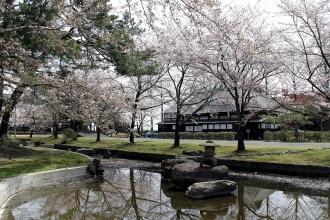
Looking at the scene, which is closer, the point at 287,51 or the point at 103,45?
the point at 103,45

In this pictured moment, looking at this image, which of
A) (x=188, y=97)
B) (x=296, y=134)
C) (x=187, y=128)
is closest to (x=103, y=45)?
(x=188, y=97)

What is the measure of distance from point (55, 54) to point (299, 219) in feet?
32.0

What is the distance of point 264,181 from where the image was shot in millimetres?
11375

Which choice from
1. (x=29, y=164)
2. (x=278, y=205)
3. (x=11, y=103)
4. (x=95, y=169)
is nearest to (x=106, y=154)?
(x=95, y=169)

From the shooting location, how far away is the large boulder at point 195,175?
9875 mm

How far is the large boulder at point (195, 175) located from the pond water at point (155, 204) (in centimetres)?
43

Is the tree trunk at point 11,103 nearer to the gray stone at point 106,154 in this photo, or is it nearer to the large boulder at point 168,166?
the large boulder at point 168,166

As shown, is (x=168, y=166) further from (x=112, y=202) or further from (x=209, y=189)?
(x=112, y=202)

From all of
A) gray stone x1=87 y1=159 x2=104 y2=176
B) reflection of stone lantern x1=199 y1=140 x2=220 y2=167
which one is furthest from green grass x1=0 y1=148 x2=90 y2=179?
reflection of stone lantern x1=199 y1=140 x2=220 y2=167

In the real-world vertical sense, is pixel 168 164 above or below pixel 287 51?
below

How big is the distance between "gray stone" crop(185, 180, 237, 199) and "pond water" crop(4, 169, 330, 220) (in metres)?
0.21

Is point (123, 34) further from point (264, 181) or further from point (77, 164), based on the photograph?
point (264, 181)

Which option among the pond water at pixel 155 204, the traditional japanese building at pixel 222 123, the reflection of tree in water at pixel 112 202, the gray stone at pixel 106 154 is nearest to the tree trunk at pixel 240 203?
the pond water at pixel 155 204

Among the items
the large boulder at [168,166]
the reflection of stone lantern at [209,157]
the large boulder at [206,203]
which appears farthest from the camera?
the large boulder at [168,166]
